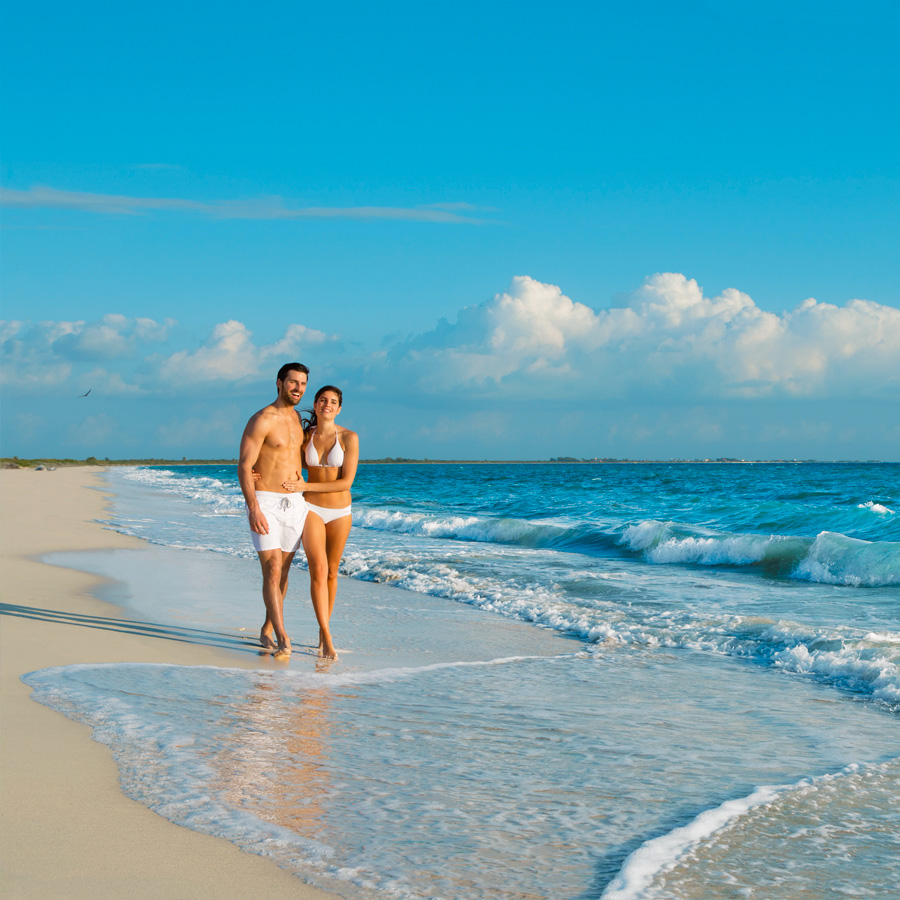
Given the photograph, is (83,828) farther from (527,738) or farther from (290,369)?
(290,369)

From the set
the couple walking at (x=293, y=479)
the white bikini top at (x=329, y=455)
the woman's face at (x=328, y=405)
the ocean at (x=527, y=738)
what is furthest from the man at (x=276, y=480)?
the ocean at (x=527, y=738)

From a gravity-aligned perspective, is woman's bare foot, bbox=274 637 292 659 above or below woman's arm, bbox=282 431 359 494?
below

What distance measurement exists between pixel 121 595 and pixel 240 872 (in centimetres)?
704

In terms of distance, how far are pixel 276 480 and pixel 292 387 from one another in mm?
731

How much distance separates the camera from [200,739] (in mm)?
4219

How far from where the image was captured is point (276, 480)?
6387 millimetres

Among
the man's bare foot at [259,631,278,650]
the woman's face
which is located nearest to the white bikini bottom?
the woman's face

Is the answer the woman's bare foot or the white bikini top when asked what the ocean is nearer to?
the woman's bare foot

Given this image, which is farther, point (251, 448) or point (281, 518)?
point (281, 518)

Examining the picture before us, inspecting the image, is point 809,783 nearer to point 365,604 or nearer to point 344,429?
point 344,429

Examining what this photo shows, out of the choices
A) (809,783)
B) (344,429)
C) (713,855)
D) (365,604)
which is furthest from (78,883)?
(365,604)

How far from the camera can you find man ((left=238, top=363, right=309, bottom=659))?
20.7ft

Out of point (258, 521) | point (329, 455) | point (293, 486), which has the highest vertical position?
Answer: point (329, 455)

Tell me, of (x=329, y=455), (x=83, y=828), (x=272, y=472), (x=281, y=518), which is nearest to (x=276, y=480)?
(x=272, y=472)
